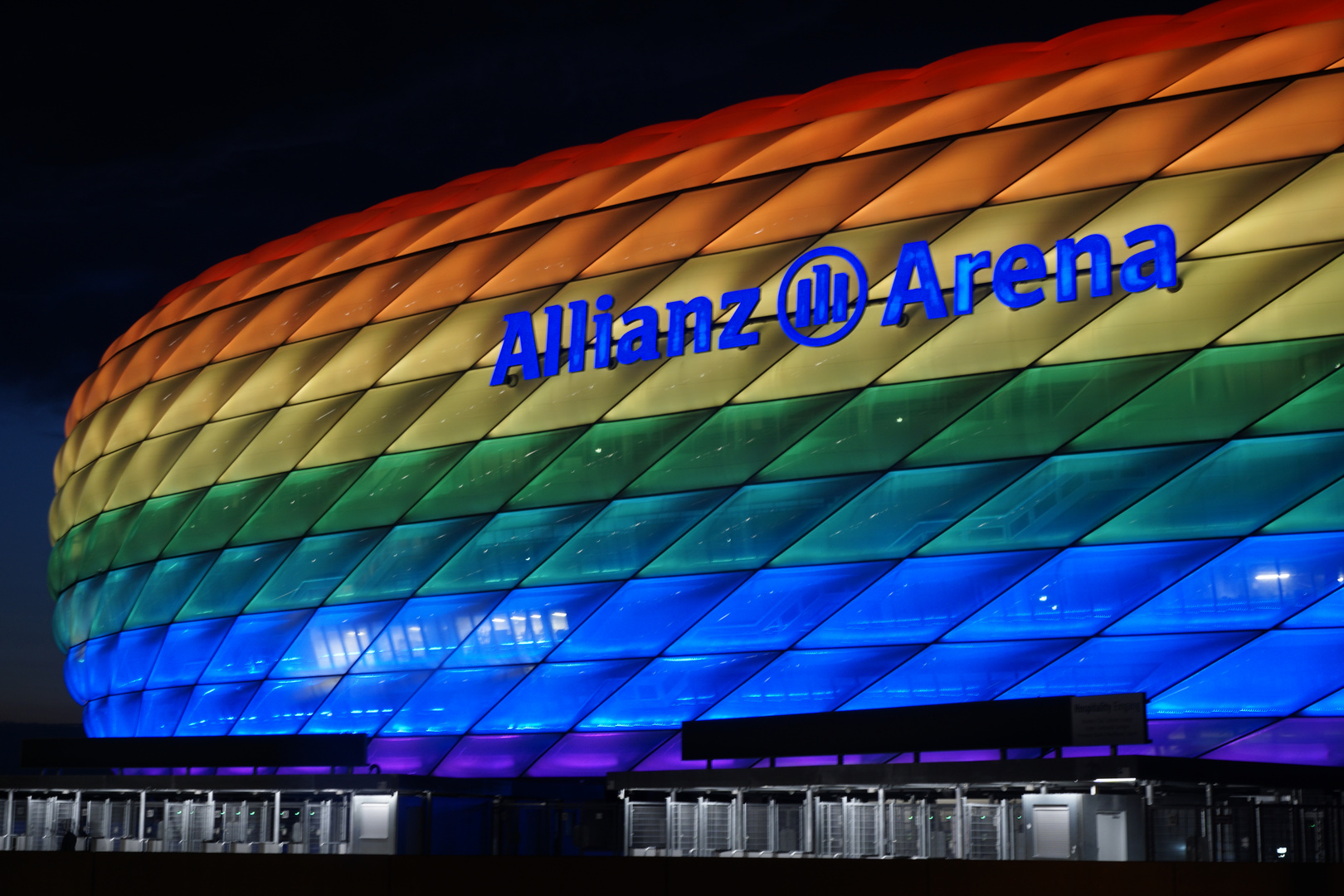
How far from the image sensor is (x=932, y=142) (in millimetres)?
20609

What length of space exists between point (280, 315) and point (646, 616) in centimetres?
1040

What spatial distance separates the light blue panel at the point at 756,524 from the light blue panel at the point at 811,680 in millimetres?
1580

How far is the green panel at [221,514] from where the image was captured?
2616 centimetres

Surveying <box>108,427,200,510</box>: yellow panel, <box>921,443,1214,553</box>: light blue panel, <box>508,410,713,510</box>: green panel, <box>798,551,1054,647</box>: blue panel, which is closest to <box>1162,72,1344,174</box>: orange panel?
Answer: <box>921,443,1214,553</box>: light blue panel

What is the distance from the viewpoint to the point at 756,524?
67.7 feet

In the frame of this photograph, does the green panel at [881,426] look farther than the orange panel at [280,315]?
No

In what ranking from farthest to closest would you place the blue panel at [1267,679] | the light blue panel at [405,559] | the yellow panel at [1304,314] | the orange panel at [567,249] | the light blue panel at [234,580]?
the light blue panel at [234,580]
the light blue panel at [405,559]
the orange panel at [567,249]
the blue panel at [1267,679]
the yellow panel at [1304,314]

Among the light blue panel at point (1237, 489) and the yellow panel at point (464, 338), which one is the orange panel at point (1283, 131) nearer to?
the light blue panel at point (1237, 489)

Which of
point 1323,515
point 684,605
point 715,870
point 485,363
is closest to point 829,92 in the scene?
point 485,363

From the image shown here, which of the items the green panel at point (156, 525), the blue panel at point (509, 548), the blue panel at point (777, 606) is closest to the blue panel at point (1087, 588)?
the blue panel at point (777, 606)

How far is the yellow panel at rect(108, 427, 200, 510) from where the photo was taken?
92.2ft

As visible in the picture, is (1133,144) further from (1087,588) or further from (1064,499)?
(1087,588)

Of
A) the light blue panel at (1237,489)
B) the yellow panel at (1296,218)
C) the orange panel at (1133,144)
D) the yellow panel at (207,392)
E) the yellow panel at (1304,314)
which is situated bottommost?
the light blue panel at (1237,489)

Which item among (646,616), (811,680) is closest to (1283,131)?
(811,680)
